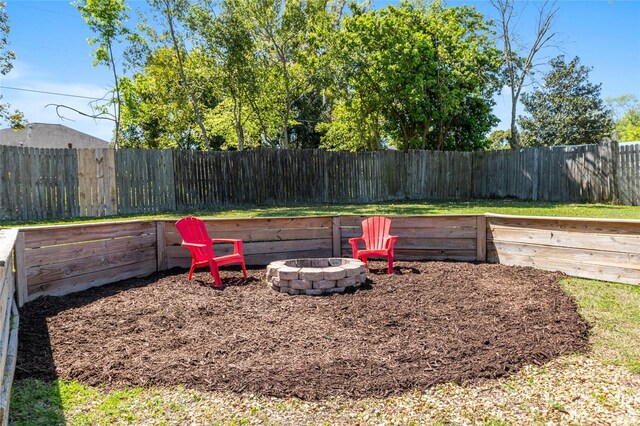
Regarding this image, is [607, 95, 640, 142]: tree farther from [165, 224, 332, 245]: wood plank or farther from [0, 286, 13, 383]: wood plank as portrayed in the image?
[0, 286, 13, 383]: wood plank

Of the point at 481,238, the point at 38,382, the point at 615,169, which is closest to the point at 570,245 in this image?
the point at 481,238

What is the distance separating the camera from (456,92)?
47.9 ft

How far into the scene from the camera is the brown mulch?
112 inches

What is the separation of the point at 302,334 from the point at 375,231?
250 cm

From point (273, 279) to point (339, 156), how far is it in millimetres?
8960

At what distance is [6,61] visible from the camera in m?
10.2

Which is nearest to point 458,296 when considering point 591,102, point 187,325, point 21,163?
point 187,325

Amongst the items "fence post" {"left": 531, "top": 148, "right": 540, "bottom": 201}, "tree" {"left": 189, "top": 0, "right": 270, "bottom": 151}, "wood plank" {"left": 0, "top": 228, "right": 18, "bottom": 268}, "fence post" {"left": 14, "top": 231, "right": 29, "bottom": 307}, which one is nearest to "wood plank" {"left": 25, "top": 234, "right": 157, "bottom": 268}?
"fence post" {"left": 14, "top": 231, "right": 29, "bottom": 307}

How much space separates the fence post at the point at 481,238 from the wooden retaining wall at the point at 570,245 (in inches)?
1.8

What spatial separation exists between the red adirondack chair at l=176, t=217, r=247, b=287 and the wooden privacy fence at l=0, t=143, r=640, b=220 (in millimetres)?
5321

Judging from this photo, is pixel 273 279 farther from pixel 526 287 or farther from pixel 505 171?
pixel 505 171

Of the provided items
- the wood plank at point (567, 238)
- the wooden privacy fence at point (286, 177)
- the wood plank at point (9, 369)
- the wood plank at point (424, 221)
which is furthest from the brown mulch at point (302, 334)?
the wooden privacy fence at point (286, 177)

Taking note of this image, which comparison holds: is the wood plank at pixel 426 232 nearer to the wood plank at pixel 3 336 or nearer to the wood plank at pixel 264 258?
the wood plank at pixel 264 258

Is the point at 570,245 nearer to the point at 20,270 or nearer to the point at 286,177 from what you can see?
the point at 20,270
